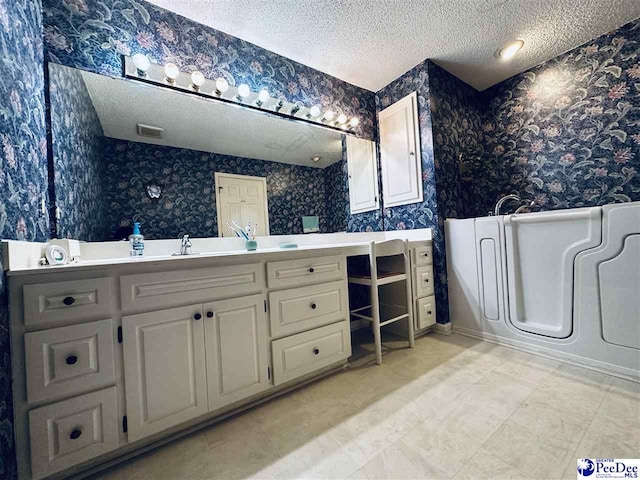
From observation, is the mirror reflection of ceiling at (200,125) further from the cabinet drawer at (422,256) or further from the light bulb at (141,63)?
the cabinet drawer at (422,256)

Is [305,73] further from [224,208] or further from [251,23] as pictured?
[224,208]

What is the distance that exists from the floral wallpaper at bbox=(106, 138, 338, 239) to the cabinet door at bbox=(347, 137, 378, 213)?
2.28ft

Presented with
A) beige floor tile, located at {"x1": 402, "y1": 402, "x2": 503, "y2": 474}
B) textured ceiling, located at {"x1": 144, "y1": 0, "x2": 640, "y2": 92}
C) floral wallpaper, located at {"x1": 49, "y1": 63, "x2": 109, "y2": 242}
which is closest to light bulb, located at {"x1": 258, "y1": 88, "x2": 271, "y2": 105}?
textured ceiling, located at {"x1": 144, "y1": 0, "x2": 640, "y2": 92}

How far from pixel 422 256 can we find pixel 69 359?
2.18m

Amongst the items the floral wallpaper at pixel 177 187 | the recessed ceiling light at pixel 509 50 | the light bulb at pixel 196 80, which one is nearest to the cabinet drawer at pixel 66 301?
the floral wallpaper at pixel 177 187

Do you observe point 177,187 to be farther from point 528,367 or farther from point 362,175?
point 528,367

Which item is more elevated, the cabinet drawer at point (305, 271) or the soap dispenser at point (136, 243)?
the soap dispenser at point (136, 243)

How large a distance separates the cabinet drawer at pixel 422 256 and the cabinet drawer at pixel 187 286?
135 centimetres

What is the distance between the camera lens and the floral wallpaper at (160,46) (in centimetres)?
134

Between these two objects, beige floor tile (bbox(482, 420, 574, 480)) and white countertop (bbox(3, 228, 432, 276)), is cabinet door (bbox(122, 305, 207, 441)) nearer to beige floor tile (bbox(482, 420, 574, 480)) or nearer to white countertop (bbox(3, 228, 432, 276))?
white countertop (bbox(3, 228, 432, 276))

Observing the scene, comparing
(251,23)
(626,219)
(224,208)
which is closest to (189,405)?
(224,208)

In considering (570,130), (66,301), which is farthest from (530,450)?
(570,130)

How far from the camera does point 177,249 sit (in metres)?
1.57

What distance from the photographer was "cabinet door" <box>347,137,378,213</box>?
248cm
